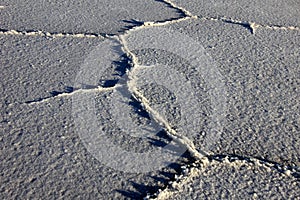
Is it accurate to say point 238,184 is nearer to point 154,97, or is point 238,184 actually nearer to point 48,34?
point 154,97

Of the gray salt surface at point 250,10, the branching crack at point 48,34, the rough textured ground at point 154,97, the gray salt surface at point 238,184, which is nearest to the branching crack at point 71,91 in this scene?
the rough textured ground at point 154,97

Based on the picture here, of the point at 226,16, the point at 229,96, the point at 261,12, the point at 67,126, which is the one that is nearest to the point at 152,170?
the point at 67,126

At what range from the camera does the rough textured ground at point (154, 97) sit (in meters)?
1.66

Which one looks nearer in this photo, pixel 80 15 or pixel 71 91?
pixel 71 91

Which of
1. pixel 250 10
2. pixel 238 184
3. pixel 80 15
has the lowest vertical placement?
pixel 238 184

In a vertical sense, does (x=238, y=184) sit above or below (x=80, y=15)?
below

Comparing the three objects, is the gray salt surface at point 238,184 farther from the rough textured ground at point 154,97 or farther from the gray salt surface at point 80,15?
the gray salt surface at point 80,15

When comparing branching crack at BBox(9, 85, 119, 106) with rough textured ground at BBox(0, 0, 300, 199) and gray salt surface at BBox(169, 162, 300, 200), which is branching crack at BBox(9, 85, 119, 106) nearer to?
rough textured ground at BBox(0, 0, 300, 199)

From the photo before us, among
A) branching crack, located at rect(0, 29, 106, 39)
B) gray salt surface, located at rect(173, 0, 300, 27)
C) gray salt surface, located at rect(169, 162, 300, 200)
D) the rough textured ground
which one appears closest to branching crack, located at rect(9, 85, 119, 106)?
the rough textured ground

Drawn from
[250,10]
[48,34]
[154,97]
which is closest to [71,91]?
[154,97]

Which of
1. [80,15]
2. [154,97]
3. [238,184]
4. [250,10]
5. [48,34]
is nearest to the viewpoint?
[238,184]

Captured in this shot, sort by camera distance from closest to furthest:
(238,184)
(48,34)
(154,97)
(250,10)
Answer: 1. (238,184)
2. (154,97)
3. (48,34)
4. (250,10)

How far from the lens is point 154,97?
81.4 inches

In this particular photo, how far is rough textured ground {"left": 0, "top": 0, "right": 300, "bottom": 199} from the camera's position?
1657 mm
